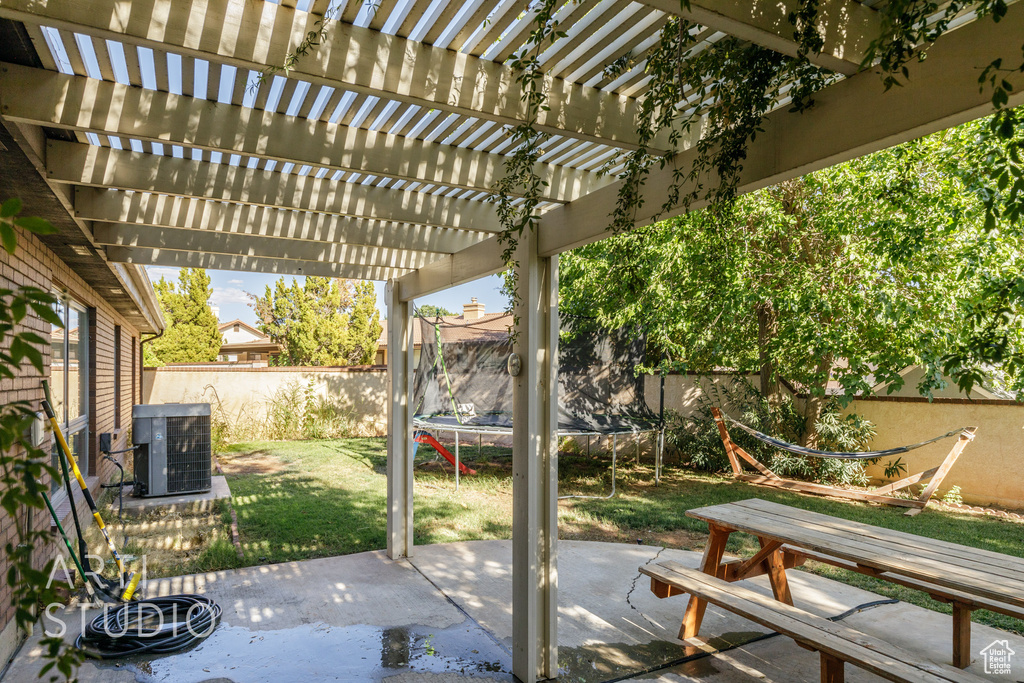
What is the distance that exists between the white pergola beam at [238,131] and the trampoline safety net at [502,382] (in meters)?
5.02

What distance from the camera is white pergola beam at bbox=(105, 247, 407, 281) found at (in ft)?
16.5

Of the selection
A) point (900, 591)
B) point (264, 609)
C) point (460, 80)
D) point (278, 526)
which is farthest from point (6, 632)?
point (900, 591)

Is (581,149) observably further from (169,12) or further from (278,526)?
(278,526)

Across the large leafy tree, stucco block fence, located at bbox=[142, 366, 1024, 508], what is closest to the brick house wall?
stucco block fence, located at bbox=[142, 366, 1024, 508]

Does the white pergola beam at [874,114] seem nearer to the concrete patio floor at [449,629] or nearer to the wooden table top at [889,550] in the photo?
the wooden table top at [889,550]

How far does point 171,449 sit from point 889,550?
6822 mm

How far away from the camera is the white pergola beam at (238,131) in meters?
2.38

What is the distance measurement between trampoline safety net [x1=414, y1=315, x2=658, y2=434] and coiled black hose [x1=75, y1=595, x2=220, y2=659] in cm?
451

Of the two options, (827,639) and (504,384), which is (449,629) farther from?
(504,384)

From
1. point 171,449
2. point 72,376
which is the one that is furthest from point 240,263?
point 171,449

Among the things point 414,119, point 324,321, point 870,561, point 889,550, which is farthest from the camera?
point 324,321

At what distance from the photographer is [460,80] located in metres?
2.29

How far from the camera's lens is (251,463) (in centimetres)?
1027

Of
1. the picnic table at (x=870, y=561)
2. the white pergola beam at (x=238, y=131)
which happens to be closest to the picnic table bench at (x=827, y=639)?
the picnic table at (x=870, y=561)
